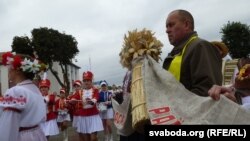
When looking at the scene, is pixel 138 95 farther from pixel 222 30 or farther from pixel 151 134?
pixel 222 30

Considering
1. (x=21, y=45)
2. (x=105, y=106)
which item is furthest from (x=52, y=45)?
(x=105, y=106)

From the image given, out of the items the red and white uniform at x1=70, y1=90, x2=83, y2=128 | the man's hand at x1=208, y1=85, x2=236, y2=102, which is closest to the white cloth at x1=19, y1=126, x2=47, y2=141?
the man's hand at x1=208, y1=85, x2=236, y2=102

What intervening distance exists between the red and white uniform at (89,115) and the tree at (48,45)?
4054 cm

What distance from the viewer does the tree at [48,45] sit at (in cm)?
5262

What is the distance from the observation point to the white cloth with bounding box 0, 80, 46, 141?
4.55 metres

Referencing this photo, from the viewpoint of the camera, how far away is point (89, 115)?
11.5 m

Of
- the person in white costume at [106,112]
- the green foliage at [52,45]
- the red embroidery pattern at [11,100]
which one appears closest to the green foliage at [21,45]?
the green foliage at [52,45]

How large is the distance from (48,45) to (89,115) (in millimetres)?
43659

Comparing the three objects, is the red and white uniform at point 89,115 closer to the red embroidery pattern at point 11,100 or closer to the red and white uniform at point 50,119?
the red and white uniform at point 50,119

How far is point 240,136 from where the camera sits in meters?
2.37

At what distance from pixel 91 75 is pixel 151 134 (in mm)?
9289

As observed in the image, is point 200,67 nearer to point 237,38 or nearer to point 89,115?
point 89,115

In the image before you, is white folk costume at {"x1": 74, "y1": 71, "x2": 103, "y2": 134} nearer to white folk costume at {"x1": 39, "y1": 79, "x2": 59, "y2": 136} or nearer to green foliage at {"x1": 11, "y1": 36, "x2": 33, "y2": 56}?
white folk costume at {"x1": 39, "y1": 79, "x2": 59, "y2": 136}

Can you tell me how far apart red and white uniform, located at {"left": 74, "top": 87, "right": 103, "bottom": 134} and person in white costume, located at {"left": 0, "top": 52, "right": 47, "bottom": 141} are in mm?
6024
